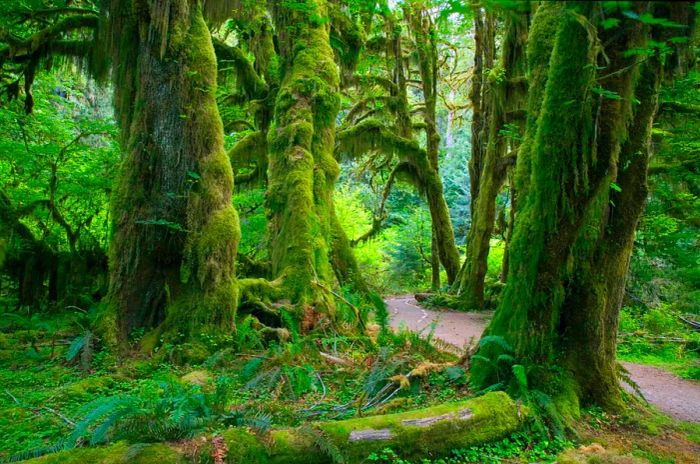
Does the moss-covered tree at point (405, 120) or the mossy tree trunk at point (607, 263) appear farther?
the moss-covered tree at point (405, 120)

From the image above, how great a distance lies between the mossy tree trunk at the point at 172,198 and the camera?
6773 mm

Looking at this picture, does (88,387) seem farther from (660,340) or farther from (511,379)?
(660,340)

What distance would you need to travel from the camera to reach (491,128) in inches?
574

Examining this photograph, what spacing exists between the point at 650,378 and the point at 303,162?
708 cm

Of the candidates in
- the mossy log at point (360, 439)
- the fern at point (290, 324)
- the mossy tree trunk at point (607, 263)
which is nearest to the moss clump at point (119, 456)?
the mossy log at point (360, 439)

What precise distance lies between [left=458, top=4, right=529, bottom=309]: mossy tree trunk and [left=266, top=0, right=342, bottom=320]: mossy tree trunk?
527 cm

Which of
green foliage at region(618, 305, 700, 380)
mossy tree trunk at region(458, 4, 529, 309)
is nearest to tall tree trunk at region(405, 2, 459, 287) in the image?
mossy tree trunk at region(458, 4, 529, 309)

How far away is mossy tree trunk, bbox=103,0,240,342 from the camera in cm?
677

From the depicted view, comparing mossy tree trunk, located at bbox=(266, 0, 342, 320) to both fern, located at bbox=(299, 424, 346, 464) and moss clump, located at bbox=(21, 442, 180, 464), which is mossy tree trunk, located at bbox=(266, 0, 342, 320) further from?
moss clump, located at bbox=(21, 442, 180, 464)

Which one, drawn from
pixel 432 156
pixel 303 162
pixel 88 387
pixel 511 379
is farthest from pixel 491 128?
pixel 88 387

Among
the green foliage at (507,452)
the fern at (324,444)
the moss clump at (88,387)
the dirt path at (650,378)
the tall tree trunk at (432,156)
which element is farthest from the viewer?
the tall tree trunk at (432,156)

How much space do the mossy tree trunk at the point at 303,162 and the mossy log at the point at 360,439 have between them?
435cm

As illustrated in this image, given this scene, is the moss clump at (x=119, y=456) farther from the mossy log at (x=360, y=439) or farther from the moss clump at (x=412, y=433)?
the moss clump at (x=412, y=433)

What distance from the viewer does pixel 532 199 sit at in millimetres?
5262
